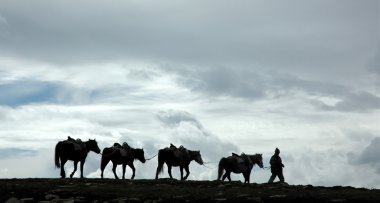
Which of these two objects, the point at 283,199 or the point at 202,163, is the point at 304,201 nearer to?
the point at 283,199

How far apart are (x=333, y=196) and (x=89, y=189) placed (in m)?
9.67

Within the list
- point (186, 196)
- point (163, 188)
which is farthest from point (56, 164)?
point (186, 196)

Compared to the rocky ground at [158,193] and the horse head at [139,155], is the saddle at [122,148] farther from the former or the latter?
the rocky ground at [158,193]

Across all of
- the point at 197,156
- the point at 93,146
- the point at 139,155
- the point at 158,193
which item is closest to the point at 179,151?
the point at 197,156

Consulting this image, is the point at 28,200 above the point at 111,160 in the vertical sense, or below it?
below

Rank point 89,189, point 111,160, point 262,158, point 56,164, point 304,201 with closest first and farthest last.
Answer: point 304,201 < point 89,189 < point 56,164 < point 111,160 < point 262,158

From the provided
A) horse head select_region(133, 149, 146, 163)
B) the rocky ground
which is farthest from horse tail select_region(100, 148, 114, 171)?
the rocky ground

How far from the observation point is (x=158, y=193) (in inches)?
850

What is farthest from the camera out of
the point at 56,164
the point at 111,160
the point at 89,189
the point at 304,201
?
the point at 111,160

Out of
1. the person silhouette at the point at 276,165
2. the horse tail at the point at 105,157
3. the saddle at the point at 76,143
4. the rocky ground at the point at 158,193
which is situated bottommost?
the rocky ground at the point at 158,193

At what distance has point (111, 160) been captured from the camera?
34.5 meters

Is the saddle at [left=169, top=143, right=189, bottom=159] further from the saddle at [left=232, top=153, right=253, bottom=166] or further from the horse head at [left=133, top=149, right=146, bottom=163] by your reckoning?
the horse head at [left=133, top=149, right=146, bottom=163]

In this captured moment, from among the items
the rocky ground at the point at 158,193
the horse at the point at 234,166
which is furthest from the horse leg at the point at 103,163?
the rocky ground at the point at 158,193

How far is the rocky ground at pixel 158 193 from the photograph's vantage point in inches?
782
